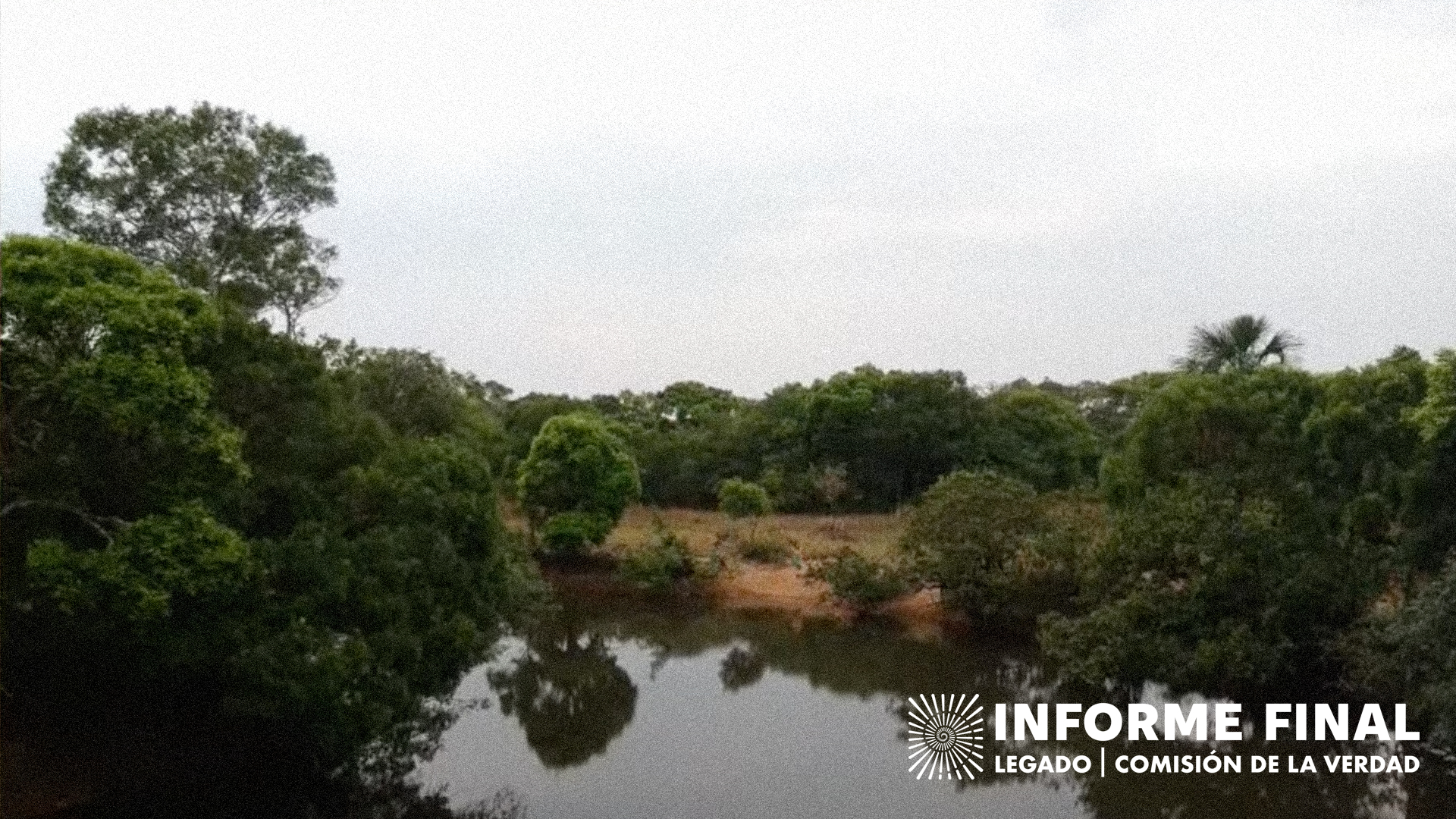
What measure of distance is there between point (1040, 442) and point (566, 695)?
19.0 m

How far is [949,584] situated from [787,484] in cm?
1266

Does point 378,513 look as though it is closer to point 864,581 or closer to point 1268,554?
point 1268,554

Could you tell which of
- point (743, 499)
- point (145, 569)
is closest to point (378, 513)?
point (145, 569)

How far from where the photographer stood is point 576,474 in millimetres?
24766

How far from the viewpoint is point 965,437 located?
107 ft

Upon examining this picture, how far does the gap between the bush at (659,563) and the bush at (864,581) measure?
343 centimetres

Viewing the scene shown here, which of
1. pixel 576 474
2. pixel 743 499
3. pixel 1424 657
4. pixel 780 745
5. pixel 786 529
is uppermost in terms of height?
pixel 576 474

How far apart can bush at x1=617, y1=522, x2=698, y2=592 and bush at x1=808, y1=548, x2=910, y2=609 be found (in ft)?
11.2

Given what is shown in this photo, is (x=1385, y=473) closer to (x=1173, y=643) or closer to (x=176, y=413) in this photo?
(x=1173, y=643)

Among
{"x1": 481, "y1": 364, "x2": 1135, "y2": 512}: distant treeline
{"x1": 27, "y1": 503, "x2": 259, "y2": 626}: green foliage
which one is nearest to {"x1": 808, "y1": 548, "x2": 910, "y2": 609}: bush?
{"x1": 481, "y1": 364, "x2": 1135, "y2": 512}: distant treeline

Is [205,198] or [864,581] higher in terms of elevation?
[205,198]

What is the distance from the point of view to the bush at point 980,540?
19.2 meters

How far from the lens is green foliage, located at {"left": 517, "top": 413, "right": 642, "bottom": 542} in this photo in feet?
81.0

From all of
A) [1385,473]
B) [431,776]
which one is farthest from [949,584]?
[431,776]
